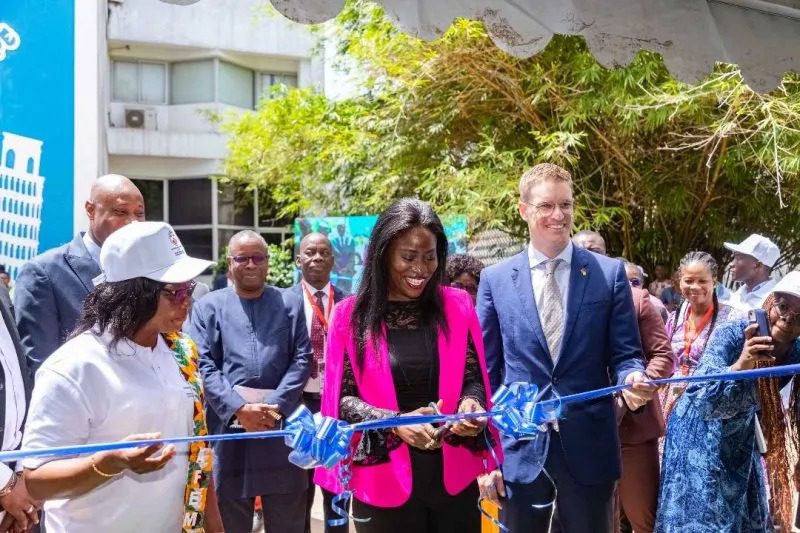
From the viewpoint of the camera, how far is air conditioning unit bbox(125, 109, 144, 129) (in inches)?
1036

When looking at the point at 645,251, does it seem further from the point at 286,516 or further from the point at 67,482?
the point at 67,482

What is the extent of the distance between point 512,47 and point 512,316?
1.27 meters

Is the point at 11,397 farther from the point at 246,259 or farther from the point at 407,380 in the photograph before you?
the point at 246,259

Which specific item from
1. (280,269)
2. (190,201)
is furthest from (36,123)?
(190,201)

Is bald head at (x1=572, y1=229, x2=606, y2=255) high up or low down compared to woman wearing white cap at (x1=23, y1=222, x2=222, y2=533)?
up

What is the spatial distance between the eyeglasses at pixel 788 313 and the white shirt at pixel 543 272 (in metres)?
1.06

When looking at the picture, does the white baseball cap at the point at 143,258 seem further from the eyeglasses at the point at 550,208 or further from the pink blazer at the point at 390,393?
the eyeglasses at the point at 550,208

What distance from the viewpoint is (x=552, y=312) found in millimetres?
4594

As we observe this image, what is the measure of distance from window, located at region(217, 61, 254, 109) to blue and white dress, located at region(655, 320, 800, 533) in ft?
75.7

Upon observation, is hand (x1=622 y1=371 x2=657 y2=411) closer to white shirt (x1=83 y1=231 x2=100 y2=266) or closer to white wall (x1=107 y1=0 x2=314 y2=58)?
white shirt (x1=83 y1=231 x2=100 y2=266)

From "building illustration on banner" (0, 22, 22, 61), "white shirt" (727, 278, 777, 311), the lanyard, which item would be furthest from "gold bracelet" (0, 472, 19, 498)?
"white shirt" (727, 278, 777, 311)

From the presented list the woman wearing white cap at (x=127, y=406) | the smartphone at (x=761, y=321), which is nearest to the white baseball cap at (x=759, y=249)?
the smartphone at (x=761, y=321)

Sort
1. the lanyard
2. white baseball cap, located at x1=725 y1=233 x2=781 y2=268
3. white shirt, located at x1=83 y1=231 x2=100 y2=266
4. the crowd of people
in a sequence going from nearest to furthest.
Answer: the crowd of people → white shirt, located at x1=83 y1=231 x2=100 y2=266 → the lanyard → white baseball cap, located at x1=725 y1=233 x2=781 y2=268

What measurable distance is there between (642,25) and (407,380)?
206cm
